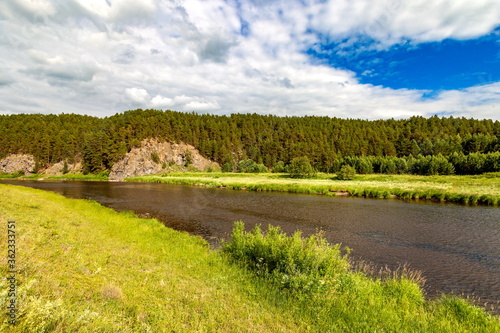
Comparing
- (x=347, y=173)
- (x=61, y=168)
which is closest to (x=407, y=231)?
(x=347, y=173)

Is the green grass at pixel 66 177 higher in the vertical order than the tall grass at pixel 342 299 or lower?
lower

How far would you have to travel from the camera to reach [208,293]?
30.7 ft

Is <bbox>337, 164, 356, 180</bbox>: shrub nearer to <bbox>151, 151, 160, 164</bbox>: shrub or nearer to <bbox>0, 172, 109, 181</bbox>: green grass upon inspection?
<bbox>151, 151, 160, 164</bbox>: shrub

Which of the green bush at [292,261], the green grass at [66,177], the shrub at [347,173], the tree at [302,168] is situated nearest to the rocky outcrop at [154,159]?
the green grass at [66,177]

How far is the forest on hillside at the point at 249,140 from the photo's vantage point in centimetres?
13525

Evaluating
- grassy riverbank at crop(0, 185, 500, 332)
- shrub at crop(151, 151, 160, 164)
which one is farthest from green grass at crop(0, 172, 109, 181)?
grassy riverbank at crop(0, 185, 500, 332)

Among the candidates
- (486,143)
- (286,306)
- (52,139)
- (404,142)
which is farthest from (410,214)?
(52,139)

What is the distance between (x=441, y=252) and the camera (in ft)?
62.6

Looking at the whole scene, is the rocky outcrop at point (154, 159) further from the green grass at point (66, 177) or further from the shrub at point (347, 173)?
the shrub at point (347, 173)

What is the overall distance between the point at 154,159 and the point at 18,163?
80224 millimetres

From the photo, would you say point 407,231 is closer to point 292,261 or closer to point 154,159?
point 292,261

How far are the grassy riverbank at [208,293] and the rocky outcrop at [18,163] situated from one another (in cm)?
17740

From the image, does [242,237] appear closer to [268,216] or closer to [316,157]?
[268,216]

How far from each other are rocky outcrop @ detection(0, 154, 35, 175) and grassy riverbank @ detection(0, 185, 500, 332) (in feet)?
582
